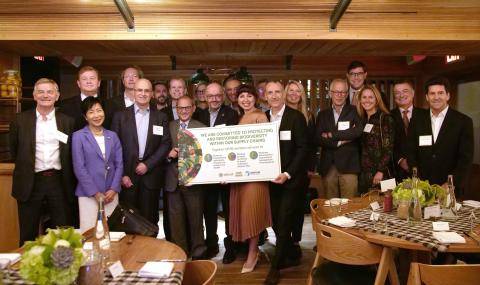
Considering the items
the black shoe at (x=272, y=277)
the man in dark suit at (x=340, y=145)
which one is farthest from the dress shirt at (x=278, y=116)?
the black shoe at (x=272, y=277)

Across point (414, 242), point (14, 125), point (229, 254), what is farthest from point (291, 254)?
point (14, 125)

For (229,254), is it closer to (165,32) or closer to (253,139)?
(253,139)

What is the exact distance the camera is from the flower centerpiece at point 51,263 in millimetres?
1446

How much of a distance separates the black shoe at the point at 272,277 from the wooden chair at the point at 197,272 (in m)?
1.94

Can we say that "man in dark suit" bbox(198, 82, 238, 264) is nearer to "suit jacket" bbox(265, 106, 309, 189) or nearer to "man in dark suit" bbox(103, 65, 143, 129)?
"suit jacket" bbox(265, 106, 309, 189)

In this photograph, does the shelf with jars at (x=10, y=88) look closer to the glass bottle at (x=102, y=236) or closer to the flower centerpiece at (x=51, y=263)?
the glass bottle at (x=102, y=236)

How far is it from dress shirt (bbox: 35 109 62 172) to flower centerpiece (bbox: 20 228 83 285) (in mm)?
2404

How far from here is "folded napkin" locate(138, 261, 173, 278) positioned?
6.07ft

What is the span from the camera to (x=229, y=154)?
3.93 metres

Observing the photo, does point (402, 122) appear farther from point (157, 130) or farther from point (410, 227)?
point (157, 130)

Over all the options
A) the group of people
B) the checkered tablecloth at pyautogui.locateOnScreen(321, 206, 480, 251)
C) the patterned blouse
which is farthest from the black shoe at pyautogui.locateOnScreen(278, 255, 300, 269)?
the checkered tablecloth at pyautogui.locateOnScreen(321, 206, 480, 251)

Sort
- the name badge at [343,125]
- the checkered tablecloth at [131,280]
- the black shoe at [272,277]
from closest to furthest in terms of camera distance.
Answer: the checkered tablecloth at [131,280] < the black shoe at [272,277] < the name badge at [343,125]

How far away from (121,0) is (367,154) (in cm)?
283

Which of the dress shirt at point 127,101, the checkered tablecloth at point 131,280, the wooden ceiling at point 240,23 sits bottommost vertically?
the checkered tablecloth at point 131,280
